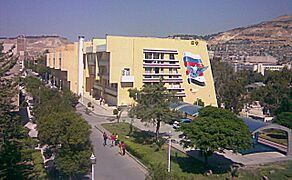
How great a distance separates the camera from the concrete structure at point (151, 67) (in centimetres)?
3444

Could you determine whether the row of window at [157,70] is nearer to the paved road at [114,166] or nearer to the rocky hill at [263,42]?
the paved road at [114,166]

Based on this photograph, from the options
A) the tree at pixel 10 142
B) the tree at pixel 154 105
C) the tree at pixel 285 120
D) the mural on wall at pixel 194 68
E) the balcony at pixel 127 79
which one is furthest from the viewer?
the mural on wall at pixel 194 68

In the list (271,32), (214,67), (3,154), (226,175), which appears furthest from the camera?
(271,32)

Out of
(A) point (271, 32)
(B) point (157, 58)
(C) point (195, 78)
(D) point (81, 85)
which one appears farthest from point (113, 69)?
(A) point (271, 32)

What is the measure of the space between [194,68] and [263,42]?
115m

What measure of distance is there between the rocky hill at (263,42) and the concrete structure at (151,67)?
3290 inches

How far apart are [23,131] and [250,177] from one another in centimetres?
935

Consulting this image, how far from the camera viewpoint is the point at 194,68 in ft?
121

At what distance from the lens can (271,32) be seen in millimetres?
148625

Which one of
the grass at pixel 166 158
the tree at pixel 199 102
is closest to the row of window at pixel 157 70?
the tree at pixel 199 102

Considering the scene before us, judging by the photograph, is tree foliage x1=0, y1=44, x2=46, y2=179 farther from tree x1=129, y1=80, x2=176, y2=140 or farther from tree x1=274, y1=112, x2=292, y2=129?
tree x1=274, y1=112, x2=292, y2=129

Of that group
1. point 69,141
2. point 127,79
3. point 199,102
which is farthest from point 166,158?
point 199,102

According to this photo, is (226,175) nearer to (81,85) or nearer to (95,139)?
(95,139)

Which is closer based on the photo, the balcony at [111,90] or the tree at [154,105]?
the tree at [154,105]
